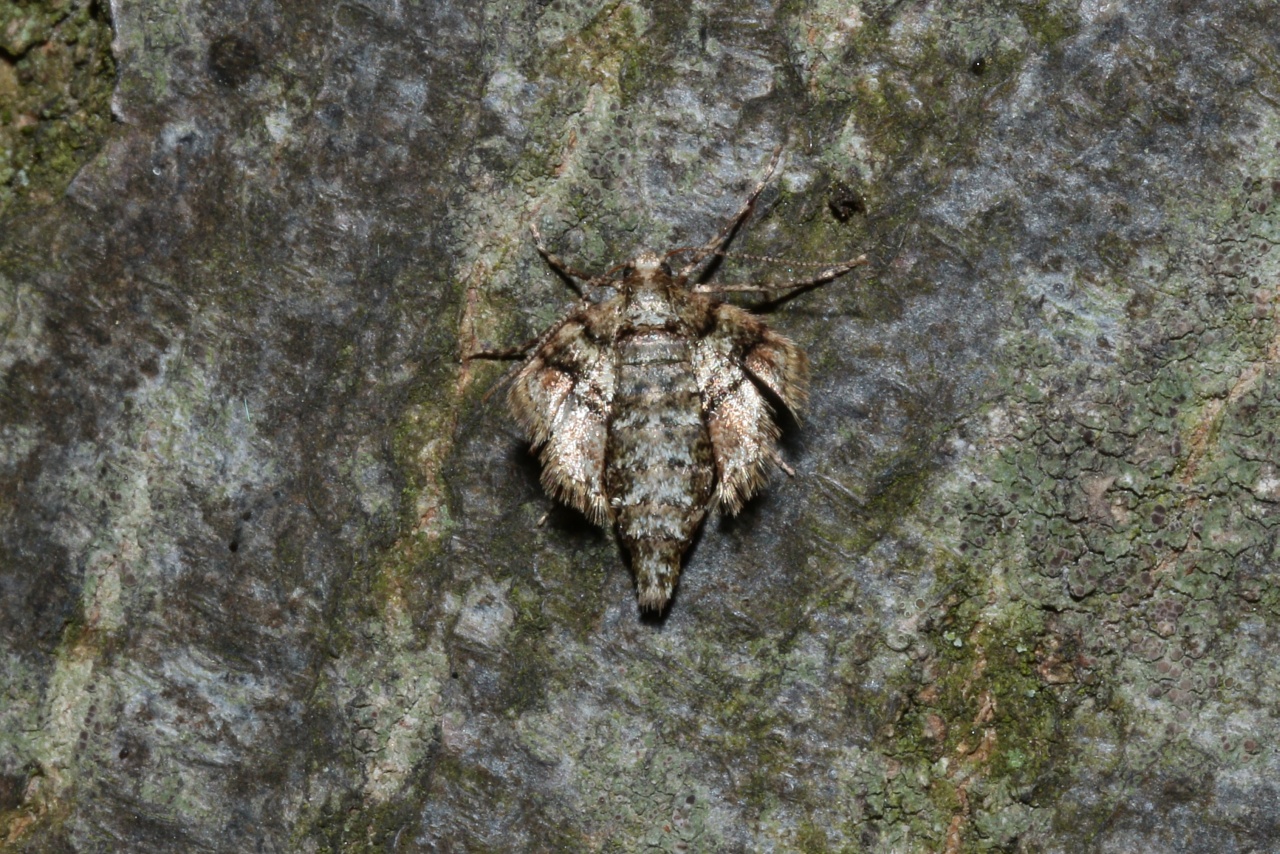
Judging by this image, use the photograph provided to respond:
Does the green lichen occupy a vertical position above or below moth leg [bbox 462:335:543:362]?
above

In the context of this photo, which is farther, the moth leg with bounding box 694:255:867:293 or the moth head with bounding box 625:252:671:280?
the moth head with bounding box 625:252:671:280

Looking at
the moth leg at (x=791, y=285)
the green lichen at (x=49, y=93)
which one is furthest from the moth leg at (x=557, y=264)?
the green lichen at (x=49, y=93)

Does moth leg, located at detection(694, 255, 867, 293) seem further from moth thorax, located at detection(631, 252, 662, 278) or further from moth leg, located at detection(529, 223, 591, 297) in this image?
moth leg, located at detection(529, 223, 591, 297)

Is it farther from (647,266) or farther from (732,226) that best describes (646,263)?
(732,226)

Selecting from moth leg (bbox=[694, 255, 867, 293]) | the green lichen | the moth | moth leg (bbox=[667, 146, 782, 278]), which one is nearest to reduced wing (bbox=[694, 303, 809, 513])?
the moth

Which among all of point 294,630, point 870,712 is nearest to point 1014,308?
point 870,712

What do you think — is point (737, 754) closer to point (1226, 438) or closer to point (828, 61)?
point (1226, 438)
